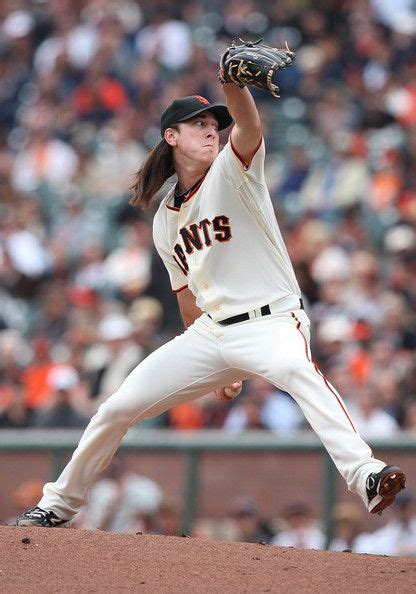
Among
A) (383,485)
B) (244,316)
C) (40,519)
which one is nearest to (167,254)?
(244,316)

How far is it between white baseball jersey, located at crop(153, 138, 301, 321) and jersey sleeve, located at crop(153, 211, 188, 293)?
0.24 meters

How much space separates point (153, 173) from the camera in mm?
5637

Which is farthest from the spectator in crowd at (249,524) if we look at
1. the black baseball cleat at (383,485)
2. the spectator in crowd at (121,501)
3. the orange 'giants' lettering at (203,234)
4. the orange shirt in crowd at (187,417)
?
the black baseball cleat at (383,485)

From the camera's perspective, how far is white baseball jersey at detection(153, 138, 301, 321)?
5258 mm

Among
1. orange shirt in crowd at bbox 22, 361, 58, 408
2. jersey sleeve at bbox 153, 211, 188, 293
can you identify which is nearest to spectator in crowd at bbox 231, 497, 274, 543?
orange shirt in crowd at bbox 22, 361, 58, 408

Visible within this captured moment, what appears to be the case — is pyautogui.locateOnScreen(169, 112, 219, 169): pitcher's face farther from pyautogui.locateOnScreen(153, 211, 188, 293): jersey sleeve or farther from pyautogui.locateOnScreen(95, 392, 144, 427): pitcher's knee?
pyautogui.locateOnScreen(95, 392, 144, 427): pitcher's knee

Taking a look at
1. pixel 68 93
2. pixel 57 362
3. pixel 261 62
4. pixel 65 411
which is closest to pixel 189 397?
pixel 261 62

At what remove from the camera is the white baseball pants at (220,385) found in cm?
495

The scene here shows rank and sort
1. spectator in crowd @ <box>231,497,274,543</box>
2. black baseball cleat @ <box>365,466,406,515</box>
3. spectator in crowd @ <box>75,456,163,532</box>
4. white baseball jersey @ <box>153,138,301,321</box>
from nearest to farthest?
black baseball cleat @ <box>365,466,406,515</box> < white baseball jersey @ <box>153,138,301,321</box> < spectator in crowd @ <box>231,497,274,543</box> < spectator in crowd @ <box>75,456,163,532</box>

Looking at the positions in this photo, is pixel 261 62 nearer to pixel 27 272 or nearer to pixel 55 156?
pixel 27 272

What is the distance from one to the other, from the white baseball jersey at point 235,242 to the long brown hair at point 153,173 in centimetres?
29

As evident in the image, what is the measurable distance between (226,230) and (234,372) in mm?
594

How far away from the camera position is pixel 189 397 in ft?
17.9

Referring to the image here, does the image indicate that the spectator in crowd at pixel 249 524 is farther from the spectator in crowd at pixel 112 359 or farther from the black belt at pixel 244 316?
the black belt at pixel 244 316
